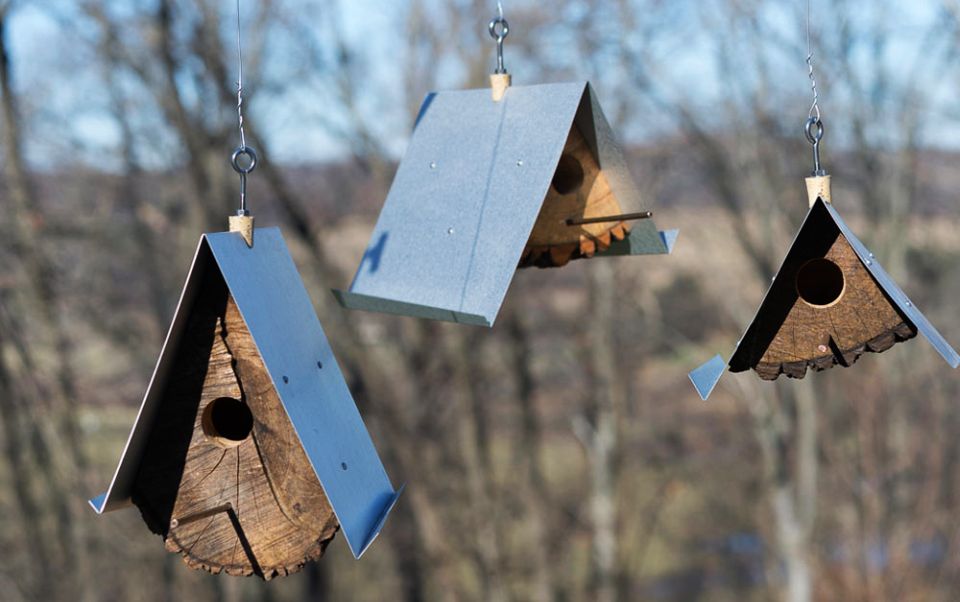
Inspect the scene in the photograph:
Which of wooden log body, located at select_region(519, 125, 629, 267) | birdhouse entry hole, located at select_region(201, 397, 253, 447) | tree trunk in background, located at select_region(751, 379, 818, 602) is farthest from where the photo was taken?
tree trunk in background, located at select_region(751, 379, 818, 602)

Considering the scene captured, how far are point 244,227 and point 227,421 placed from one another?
21.1 inches

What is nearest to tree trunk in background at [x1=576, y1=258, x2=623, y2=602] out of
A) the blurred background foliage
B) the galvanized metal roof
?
the blurred background foliage

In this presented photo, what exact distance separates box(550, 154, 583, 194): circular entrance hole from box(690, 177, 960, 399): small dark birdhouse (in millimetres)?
876

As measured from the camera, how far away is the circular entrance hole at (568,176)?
11.4 feet

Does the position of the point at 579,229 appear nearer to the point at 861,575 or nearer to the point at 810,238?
the point at 810,238

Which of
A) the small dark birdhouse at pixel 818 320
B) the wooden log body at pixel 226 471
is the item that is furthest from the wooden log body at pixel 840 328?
the wooden log body at pixel 226 471

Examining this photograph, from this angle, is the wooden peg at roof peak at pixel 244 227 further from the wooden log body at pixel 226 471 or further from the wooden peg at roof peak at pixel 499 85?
the wooden peg at roof peak at pixel 499 85

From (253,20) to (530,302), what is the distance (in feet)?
21.3

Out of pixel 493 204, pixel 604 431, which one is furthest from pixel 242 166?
pixel 604 431

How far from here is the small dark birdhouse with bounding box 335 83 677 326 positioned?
120 inches

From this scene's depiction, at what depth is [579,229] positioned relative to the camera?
11.3 ft

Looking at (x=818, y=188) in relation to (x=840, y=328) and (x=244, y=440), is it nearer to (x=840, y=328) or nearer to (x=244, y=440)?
(x=840, y=328)

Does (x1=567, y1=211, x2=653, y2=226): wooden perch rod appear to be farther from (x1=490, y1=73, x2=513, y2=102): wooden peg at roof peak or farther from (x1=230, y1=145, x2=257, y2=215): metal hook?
(x1=230, y1=145, x2=257, y2=215): metal hook

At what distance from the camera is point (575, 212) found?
11.3 ft
